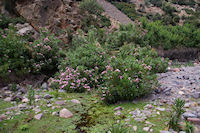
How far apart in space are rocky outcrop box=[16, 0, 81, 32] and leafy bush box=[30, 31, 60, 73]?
4343mm

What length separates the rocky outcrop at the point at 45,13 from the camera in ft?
35.8

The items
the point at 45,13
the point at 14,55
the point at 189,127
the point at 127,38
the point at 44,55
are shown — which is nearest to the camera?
the point at 189,127

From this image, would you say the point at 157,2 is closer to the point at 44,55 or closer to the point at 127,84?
the point at 44,55

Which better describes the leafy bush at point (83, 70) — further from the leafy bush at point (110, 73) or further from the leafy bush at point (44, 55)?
the leafy bush at point (44, 55)

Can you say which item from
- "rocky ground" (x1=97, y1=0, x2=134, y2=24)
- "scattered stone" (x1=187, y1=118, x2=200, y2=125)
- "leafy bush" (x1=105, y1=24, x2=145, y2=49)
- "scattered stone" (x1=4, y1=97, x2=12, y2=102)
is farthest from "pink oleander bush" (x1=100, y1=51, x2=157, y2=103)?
"rocky ground" (x1=97, y1=0, x2=134, y2=24)

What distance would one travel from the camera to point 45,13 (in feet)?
37.0

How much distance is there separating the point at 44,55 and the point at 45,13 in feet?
19.0

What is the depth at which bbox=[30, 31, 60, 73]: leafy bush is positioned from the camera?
253 inches

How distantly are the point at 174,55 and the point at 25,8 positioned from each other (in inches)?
409

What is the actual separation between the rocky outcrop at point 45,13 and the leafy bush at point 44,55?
4.34 metres

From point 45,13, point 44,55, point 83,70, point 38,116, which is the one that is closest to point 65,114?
point 38,116

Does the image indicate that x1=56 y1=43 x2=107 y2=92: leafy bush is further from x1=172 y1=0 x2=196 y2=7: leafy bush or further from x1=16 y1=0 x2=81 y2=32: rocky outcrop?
x1=172 y1=0 x2=196 y2=7: leafy bush

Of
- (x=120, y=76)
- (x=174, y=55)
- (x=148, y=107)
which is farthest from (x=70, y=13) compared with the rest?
(x=148, y=107)

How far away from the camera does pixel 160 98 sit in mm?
3896
